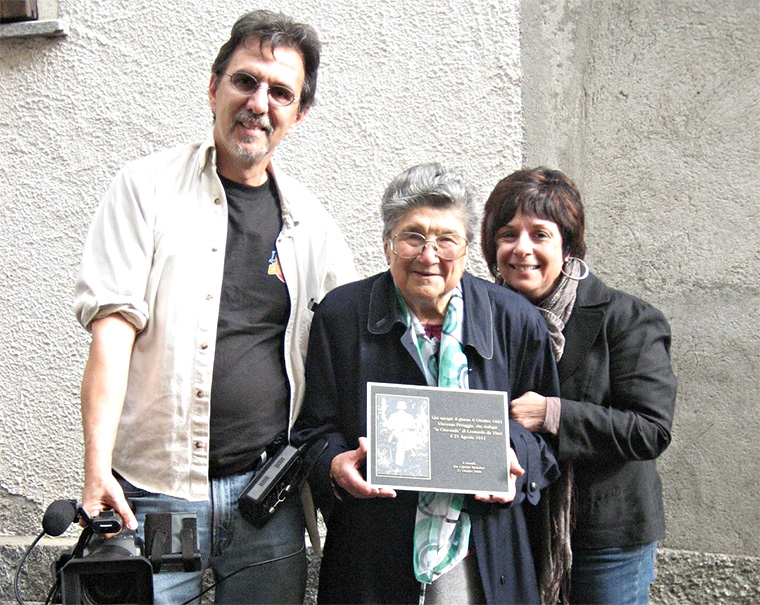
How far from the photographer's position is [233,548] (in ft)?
8.49

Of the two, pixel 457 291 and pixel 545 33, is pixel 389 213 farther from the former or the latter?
pixel 545 33

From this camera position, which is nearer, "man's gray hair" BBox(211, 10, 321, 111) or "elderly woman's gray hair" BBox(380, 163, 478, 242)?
"elderly woman's gray hair" BBox(380, 163, 478, 242)

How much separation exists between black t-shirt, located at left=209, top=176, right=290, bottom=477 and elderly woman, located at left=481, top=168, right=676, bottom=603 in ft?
2.14

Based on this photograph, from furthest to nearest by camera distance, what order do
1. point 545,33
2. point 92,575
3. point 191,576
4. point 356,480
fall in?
point 545,33, point 191,576, point 356,480, point 92,575

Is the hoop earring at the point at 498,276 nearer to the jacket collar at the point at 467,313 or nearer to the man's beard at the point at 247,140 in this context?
the jacket collar at the point at 467,313

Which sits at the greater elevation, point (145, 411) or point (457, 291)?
point (457, 291)

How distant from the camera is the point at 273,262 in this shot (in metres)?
2.71

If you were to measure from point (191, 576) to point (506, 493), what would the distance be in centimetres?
86

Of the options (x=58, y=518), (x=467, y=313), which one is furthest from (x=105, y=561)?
(x=467, y=313)

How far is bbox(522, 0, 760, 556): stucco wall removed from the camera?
3.64 meters

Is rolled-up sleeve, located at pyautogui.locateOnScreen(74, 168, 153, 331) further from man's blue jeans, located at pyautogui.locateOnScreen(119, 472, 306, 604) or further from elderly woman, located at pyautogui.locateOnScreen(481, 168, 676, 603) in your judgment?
elderly woman, located at pyautogui.locateOnScreen(481, 168, 676, 603)

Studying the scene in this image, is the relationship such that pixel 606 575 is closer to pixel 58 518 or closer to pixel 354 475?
pixel 354 475

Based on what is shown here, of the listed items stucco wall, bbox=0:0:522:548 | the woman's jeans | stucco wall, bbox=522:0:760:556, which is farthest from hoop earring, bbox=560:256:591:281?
stucco wall, bbox=0:0:522:548

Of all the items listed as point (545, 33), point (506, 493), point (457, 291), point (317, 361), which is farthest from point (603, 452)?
point (545, 33)
